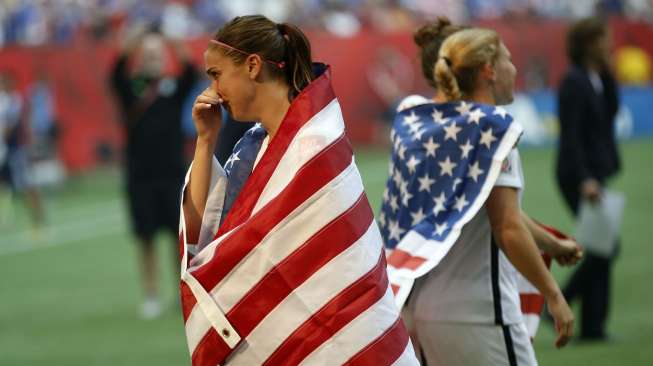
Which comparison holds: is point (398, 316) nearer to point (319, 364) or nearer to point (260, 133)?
point (319, 364)

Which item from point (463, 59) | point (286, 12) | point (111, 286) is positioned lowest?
point (286, 12)

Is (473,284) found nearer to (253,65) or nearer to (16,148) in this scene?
(253,65)

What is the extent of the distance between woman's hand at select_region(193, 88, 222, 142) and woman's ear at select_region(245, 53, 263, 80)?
0.14 meters

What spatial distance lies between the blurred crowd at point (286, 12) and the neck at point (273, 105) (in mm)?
20850

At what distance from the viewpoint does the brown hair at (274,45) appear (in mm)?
3863

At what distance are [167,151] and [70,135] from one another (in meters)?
11.3

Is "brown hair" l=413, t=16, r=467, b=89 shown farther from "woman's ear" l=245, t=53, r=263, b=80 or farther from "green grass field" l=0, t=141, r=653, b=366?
"green grass field" l=0, t=141, r=653, b=366

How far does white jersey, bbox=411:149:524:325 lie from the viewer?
4.80 meters

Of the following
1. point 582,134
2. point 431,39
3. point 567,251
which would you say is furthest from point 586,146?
point 567,251

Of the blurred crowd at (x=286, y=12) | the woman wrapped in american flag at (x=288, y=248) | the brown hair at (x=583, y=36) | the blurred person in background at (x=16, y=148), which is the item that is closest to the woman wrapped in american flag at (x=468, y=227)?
the woman wrapped in american flag at (x=288, y=248)

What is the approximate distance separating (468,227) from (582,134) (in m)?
4.13

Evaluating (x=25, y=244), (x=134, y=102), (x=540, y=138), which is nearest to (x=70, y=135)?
(x=25, y=244)

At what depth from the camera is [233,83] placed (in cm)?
387

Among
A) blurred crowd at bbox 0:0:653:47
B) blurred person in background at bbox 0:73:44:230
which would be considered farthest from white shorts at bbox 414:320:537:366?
blurred crowd at bbox 0:0:653:47
